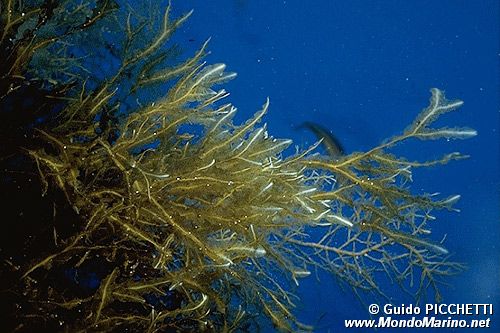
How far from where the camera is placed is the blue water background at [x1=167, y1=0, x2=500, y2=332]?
841 cm

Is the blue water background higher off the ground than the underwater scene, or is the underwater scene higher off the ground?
the blue water background

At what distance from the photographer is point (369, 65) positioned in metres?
8.79

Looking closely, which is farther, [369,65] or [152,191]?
[369,65]

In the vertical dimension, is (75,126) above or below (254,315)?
above

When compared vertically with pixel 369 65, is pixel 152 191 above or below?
A: below

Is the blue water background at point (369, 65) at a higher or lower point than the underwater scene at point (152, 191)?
higher

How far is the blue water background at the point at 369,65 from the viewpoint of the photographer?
8.41 m

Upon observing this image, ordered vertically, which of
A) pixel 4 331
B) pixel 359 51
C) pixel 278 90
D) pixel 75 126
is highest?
pixel 359 51

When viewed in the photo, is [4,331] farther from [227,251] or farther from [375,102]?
[375,102]

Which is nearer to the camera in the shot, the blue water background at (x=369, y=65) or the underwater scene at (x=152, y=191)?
the underwater scene at (x=152, y=191)

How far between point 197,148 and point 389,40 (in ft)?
24.1

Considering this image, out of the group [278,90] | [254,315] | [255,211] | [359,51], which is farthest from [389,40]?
[255,211]

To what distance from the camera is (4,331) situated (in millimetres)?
1965

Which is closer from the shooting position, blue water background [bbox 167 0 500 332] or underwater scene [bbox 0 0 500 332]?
underwater scene [bbox 0 0 500 332]
